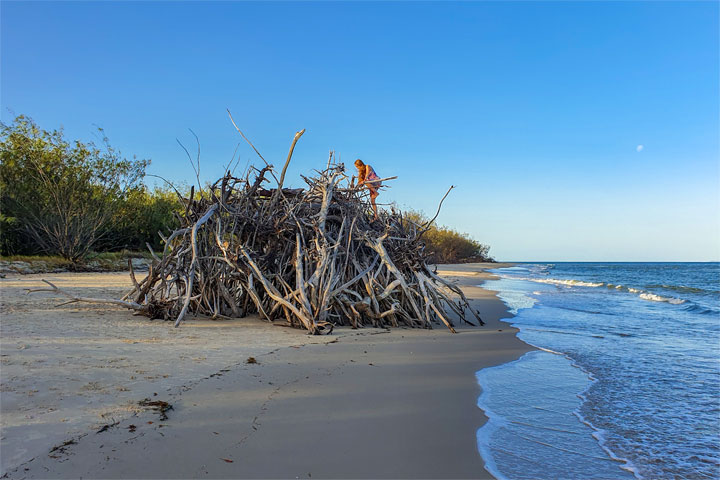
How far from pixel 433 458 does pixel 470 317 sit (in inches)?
265

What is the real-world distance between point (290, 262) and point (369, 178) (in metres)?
2.35

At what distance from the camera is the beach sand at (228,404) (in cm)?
227

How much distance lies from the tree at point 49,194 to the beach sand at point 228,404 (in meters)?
11.0

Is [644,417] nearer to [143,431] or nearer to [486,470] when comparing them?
[486,470]

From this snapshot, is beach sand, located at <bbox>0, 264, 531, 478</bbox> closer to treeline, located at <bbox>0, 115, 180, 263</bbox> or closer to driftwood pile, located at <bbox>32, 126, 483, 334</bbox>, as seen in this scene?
driftwood pile, located at <bbox>32, 126, 483, 334</bbox>

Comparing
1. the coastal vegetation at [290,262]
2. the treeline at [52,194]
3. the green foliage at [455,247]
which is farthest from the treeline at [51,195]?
the green foliage at [455,247]

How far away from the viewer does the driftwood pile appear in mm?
6516

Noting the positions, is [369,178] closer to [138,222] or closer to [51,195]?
[51,195]

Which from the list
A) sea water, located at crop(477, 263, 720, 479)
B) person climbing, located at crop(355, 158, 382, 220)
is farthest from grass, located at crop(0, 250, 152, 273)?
sea water, located at crop(477, 263, 720, 479)

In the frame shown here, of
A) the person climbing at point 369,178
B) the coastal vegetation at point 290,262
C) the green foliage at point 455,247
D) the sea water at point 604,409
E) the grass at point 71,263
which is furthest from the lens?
the green foliage at point 455,247

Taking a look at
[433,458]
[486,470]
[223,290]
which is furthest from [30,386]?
[223,290]

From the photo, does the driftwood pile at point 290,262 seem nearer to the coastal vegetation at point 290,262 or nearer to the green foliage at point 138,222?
the coastal vegetation at point 290,262

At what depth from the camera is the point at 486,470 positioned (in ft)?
8.29

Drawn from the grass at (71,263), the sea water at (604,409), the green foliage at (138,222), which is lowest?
the sea water at (604,409)
